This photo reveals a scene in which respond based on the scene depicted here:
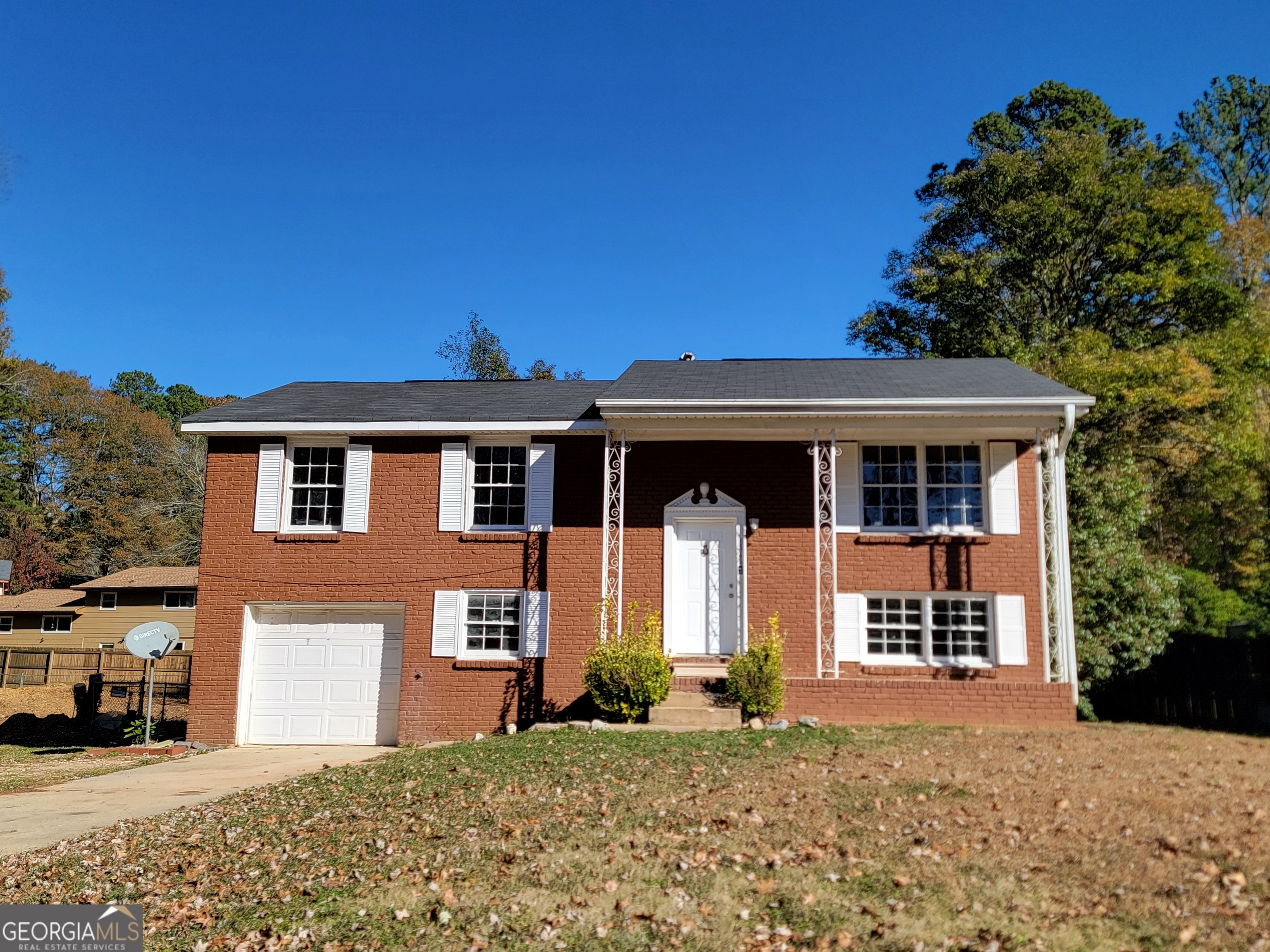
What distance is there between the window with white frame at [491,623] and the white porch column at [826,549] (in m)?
Answer: 4.93

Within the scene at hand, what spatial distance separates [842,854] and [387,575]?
10567 mm

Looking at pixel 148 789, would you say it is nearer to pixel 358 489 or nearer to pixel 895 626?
pixel 358 489

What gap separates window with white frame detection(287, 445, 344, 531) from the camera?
1614cm

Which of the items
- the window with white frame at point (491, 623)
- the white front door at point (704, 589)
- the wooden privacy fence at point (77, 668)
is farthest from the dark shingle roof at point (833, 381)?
the wooden privacy fence at point (77, 668)

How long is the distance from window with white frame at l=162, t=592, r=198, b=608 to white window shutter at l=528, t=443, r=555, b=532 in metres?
21.7

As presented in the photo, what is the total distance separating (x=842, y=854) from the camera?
6875 millimetres

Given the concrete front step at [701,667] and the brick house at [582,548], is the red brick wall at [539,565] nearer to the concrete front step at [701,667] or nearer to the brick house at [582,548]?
the brick house at [582,548]

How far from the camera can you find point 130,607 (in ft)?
105

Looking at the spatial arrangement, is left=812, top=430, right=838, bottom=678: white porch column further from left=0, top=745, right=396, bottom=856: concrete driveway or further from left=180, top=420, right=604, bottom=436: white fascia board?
left=0, top=745, right=396, bottom=856: concrete driveway

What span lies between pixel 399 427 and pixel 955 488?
9.38 meters

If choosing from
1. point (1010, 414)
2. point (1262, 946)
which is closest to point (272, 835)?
point (1262, 946)

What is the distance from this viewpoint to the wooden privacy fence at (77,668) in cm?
2600

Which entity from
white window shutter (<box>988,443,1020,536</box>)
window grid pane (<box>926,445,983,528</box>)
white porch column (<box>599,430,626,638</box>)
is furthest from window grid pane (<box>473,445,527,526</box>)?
white window shutter (<box>988,443,1020,536</box>)

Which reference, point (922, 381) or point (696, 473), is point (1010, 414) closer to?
point (922, 381)
